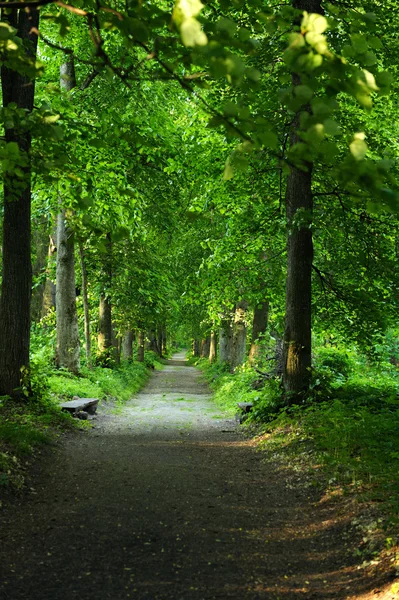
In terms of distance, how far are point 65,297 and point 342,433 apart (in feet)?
33.8

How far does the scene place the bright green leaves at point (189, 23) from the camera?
190cm

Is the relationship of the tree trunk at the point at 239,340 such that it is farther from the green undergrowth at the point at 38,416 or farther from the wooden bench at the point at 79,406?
the wooden bench at the point at 79,406

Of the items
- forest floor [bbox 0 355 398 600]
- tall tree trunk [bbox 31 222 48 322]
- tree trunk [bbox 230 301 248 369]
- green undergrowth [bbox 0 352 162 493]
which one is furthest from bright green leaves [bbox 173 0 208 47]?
tall tree trunk [bbox 31 222 48 322]

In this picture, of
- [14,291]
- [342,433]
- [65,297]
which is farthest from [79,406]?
[342,433]

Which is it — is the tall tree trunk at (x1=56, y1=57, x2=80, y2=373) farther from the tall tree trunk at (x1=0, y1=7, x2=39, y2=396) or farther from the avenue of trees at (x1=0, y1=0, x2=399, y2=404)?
the tall tree trunk at (x1=0, y1=7, x2=39, y2=396)

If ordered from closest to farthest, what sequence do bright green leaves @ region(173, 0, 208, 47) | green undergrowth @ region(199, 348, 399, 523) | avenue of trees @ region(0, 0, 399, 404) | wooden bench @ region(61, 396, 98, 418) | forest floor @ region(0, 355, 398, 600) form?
bright green leaves @ region(173, 0, 208, 47) < avenue of trees @ region(0, 0, 399, 404) < forest floor @ region(0, 355, 398, 600) < green undergrowth @ region(199, 348, 399, 523) < wooden bench @ region(61, 396, 98, 418)

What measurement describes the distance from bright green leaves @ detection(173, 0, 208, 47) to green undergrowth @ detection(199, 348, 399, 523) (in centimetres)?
406

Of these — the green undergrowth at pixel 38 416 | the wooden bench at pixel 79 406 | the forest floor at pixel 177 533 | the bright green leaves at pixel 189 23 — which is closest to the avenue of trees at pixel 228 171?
the bright green leaves at pixel 189 23

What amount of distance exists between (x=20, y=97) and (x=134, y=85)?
408 cm

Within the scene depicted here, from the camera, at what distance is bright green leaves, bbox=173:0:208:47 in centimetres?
190

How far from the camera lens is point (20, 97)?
9.08 metres

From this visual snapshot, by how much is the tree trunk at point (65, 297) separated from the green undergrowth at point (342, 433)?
6.77 meters

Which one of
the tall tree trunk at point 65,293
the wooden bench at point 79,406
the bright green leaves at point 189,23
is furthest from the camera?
the tall tree trunk at point 65,293

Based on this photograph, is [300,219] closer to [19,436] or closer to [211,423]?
[19,436]
